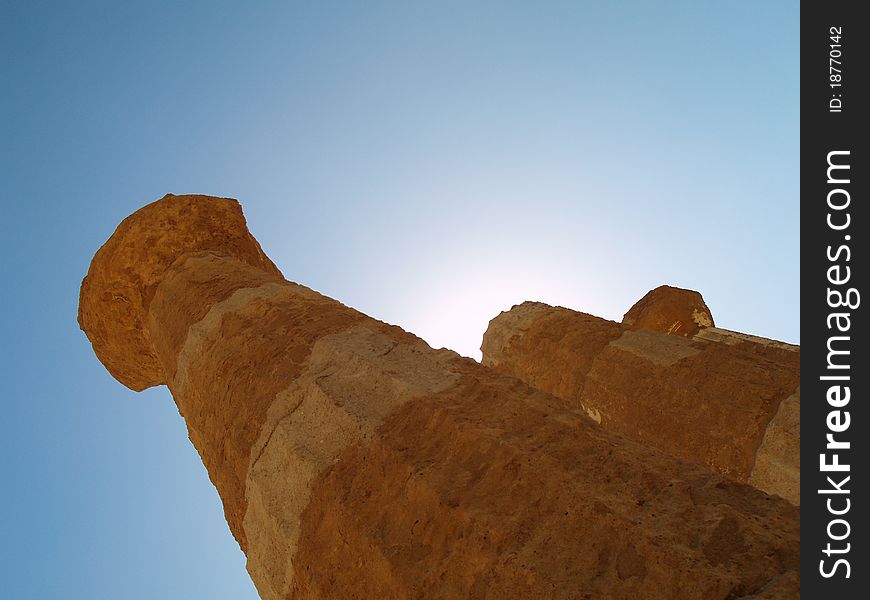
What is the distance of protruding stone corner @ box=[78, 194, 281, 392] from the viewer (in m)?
5.55

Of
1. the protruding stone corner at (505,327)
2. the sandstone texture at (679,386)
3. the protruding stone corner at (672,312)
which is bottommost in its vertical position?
the sandstone texture at (679,386)

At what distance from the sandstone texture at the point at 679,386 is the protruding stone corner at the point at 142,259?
10.8 feet

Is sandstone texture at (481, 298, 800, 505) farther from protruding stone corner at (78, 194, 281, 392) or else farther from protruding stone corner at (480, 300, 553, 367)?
protruding stone corner at (78, 194, 281, 392)

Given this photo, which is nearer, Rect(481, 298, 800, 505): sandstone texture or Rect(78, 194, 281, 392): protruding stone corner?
Rect(481, 298, 800, 505): sandstone texture

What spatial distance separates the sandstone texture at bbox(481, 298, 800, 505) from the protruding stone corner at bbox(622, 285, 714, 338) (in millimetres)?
1301

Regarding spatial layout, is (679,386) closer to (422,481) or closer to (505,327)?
(505,327)

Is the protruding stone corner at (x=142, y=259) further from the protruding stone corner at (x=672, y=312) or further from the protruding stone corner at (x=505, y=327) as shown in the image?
the protruding stone corner at (x=672, y=312)

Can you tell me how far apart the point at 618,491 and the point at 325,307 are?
8.00 ft

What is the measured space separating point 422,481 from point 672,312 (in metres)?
6.73
